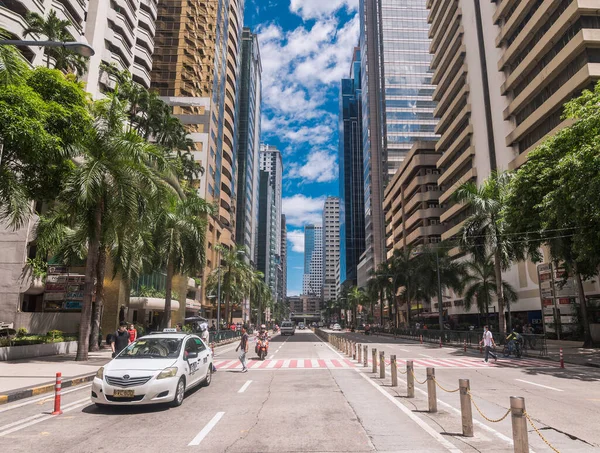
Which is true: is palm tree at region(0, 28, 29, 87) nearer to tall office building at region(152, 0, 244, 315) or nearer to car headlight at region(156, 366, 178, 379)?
car headlight at region(156, 366, 178, 379)

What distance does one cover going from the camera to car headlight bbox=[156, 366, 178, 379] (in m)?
9.15

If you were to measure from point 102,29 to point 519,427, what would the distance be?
52.8 meters

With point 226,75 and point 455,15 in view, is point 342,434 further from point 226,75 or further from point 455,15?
point 226,75

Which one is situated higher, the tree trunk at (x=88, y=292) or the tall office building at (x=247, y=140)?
the tall office building at (x=247, y=140)

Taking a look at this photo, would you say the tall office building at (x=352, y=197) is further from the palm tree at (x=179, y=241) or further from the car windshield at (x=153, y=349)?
the car windshield at (x=153, y=349)

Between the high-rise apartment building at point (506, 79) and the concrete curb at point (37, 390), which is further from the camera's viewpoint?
the high-rise apartment building at point (506, 79)

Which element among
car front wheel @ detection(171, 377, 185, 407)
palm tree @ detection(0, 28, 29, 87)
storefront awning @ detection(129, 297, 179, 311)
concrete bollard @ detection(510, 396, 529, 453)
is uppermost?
palm tree @ detection(0, 28, 29, 87)

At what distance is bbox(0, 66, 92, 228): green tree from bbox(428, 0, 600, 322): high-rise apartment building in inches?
1338

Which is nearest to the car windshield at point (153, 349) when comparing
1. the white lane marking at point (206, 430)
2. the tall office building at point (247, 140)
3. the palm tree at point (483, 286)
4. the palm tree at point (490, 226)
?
the white lane marking at point (206, 430)

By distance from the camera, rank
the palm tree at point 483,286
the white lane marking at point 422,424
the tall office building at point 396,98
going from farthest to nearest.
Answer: the tall office building at point 396,98 < the palm tree at point 483,286 < the white lane marking at point 422,424

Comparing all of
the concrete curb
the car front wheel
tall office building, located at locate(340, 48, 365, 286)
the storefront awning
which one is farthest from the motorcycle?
tall office building, located at locate(340, 48, 365, 286)

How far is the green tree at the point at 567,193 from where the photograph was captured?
61.9ft

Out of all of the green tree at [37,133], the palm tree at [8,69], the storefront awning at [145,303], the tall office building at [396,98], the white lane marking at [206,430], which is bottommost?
the white lane marking at [206,430]

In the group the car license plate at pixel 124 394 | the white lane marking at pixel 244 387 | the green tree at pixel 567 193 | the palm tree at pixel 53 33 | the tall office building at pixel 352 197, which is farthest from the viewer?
the tall office building at pixel 352 197
